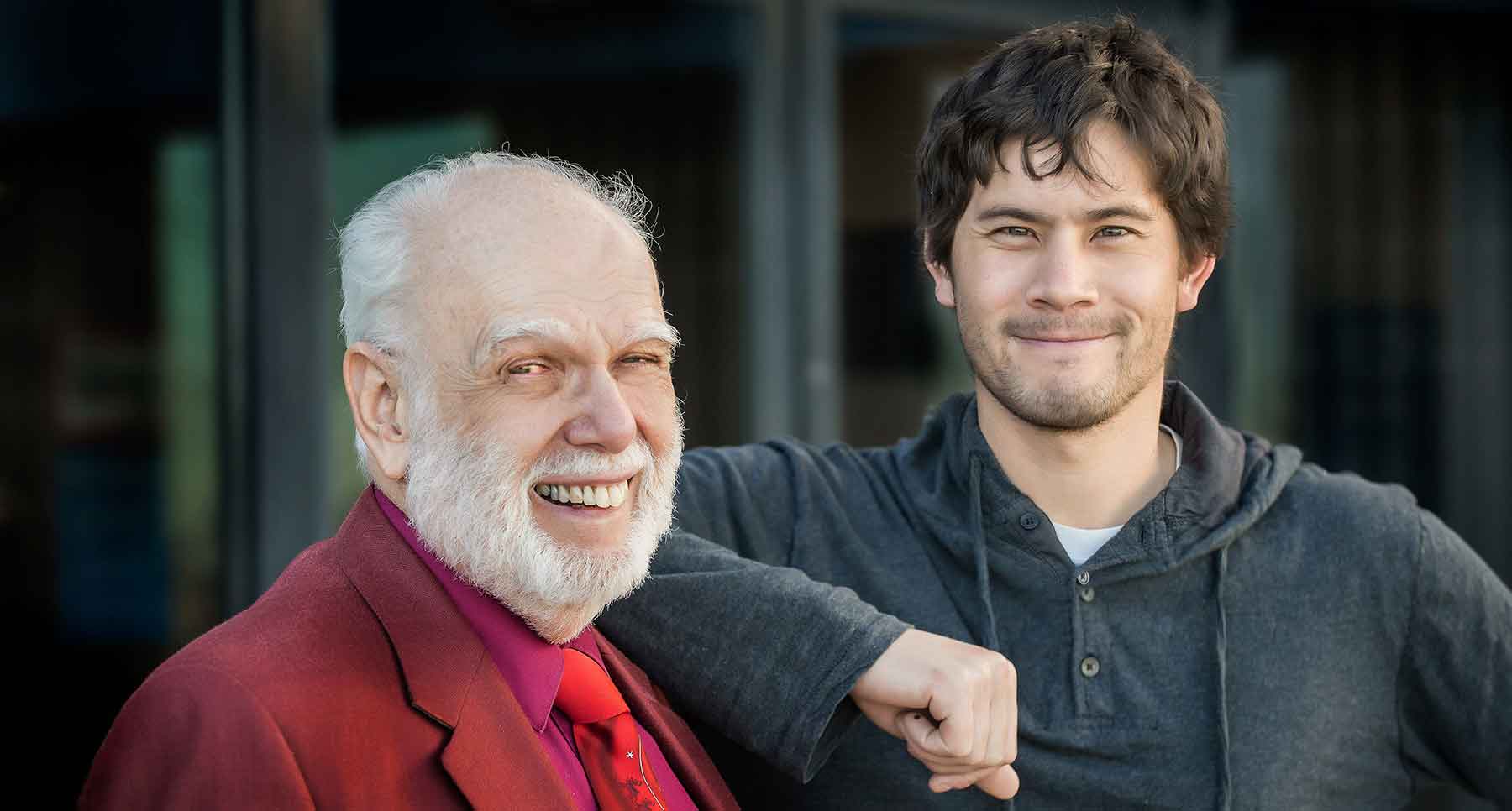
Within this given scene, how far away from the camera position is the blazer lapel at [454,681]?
1545 mm

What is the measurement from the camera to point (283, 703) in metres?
1.44

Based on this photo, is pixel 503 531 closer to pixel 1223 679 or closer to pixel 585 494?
pixel 585 494

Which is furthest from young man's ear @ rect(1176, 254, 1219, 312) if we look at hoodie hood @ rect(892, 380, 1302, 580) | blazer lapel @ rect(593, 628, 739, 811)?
blazer lapel @ rect(593, 628, 739, 811)

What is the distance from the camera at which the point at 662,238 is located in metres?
4.20

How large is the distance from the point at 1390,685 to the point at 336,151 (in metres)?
2.40

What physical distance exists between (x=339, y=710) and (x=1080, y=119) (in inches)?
47.7

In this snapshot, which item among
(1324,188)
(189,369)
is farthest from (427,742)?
(1324,188)

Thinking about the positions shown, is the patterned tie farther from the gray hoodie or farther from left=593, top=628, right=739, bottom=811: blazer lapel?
the gray hoodie

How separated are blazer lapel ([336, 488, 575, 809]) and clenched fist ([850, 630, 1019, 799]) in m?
0.37

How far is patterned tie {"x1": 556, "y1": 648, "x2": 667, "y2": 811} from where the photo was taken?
1673mm

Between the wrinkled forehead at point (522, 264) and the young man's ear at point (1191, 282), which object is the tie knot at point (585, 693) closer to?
the wrinkled forehead at point (522, 264)

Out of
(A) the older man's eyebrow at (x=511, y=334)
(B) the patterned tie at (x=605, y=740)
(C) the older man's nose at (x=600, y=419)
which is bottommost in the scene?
(B) the patterned tie at (x=605, y=740)

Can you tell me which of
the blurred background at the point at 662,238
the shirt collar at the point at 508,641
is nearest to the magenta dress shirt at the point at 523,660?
the shirt collar at the point at 508,641

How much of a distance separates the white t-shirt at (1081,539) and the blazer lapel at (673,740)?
1.86 ft
